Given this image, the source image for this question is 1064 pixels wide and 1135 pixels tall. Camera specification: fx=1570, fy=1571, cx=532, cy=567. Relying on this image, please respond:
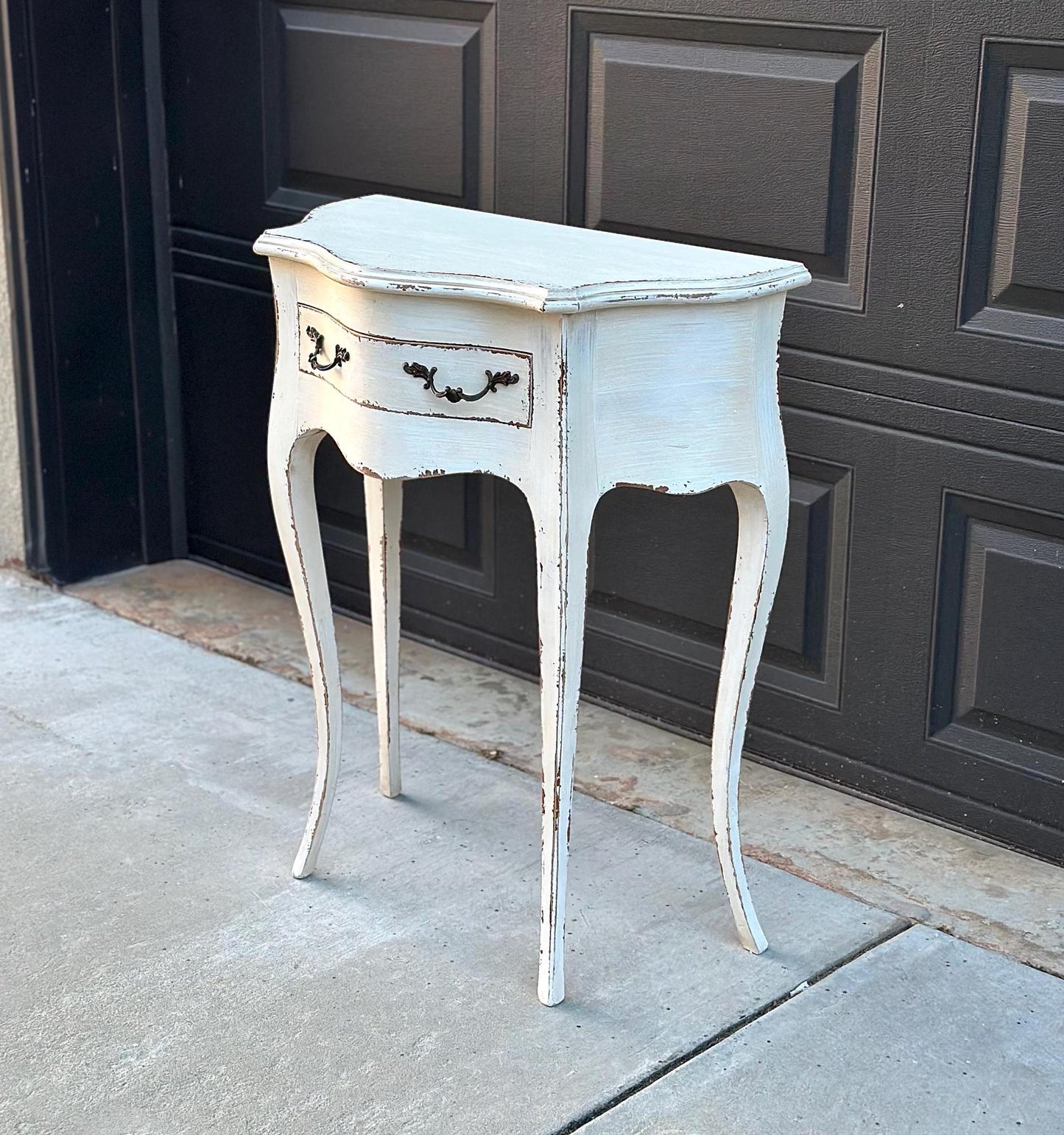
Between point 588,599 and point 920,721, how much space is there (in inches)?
25.3

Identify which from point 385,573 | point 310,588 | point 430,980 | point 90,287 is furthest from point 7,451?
point 430,980

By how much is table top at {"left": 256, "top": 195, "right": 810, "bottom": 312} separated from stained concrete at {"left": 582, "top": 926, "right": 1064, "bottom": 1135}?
855mm

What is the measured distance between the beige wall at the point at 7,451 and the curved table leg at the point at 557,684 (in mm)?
1784

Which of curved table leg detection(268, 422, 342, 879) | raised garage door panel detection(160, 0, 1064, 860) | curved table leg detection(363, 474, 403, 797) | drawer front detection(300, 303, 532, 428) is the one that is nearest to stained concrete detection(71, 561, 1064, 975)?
raised garage door panel detection(160, 0, 1064, 860)

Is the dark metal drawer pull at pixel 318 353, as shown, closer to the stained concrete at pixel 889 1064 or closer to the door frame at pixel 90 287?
the stained concrete at pixel 889 1064

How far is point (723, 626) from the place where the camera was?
257 centimetres

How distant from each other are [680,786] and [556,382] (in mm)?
987

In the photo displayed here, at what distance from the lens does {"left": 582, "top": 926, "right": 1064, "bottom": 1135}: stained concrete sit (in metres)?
1.69

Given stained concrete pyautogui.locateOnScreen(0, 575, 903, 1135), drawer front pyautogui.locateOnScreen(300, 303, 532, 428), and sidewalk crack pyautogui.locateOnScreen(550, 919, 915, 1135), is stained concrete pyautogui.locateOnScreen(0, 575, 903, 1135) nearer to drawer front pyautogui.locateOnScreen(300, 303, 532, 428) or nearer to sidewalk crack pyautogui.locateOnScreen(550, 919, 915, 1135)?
sidewalk crack pyautogui.locateOnScreen(550, 919, 915, 1135)

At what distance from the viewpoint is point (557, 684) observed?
1.76 m

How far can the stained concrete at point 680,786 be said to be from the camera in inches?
84.0

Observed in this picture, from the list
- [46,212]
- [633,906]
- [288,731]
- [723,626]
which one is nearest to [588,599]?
[723,626]

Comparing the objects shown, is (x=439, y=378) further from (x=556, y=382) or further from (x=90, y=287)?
(x=90, y=287)

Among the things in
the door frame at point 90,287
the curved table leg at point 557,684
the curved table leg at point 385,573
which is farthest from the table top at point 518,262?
the door frame at point 90,287
